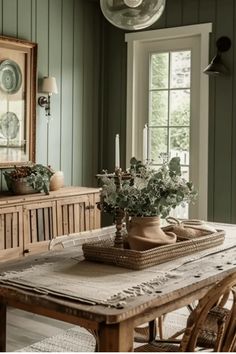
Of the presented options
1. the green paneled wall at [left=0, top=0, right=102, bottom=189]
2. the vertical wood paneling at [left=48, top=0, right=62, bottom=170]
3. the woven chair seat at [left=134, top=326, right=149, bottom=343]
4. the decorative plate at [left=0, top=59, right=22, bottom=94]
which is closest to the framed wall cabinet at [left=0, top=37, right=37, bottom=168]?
the decorative plate at [left=0, top=59, right=22, bottom=94]

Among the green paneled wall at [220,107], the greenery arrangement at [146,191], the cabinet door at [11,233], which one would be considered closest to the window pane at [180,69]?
the green paneled wall at [220,107]

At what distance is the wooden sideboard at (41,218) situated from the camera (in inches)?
145

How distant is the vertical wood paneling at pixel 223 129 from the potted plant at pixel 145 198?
2.33 metres

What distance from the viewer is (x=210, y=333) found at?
2.19m

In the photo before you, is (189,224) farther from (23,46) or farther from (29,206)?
(23,46)

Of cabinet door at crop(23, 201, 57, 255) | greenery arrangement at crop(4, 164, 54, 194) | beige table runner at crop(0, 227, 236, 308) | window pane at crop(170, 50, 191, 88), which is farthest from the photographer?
window pane at crop(170, 50, 191, 88)

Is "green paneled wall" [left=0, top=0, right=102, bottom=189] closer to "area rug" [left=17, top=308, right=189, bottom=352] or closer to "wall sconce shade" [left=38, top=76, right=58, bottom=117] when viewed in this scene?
"wall sconce shade" [left=38, top=76, right=58, bottom=117]

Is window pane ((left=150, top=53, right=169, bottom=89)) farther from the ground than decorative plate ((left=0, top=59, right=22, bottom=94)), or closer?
farther from the ground

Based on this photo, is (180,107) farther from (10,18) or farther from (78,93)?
(10,18)

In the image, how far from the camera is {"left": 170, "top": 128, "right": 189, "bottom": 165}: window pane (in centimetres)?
480

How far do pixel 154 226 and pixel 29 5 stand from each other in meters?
2.91

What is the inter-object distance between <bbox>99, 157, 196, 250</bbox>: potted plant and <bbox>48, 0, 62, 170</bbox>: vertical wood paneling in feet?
8.40

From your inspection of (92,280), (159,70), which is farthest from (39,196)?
(92,280)

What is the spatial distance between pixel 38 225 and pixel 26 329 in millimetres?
851
